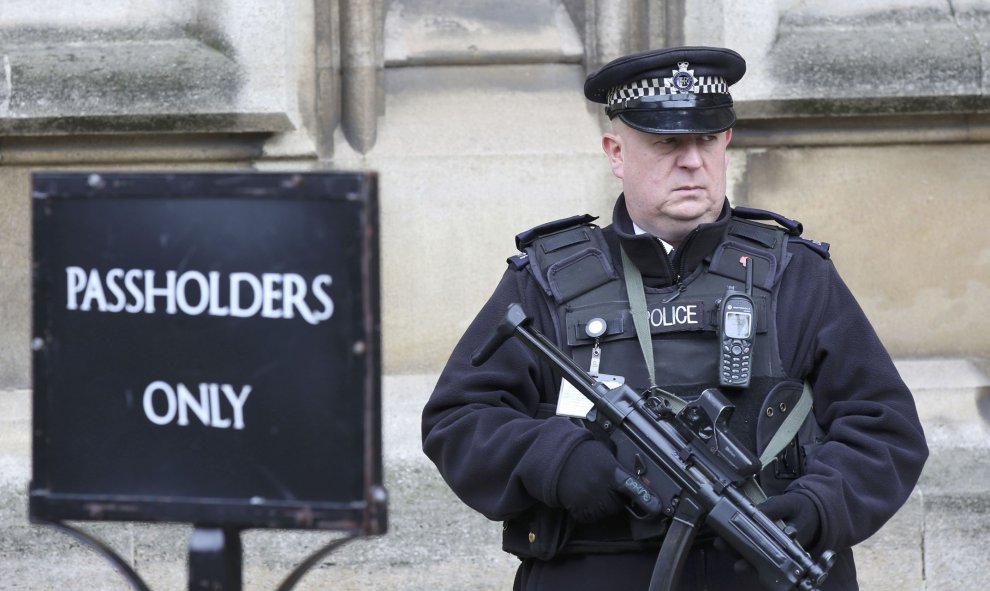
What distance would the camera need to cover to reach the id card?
2971 mm

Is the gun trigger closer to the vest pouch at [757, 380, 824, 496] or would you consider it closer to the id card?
the id card

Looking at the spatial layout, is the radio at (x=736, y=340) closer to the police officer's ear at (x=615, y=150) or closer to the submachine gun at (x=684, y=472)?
the submachine gun at (x=684, y=472)

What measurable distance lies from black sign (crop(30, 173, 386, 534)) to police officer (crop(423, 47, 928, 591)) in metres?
0.82

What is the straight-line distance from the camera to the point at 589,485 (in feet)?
9.23

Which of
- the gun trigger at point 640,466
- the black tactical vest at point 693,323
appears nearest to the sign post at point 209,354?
the gun trigger at point 640,466

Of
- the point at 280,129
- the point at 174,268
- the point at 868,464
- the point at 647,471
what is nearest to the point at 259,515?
the point at 174,268

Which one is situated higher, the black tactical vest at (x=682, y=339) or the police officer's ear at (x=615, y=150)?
the police officer's ear at (x=615, y=150)

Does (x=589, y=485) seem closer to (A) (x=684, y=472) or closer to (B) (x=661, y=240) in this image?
(A) (x=684, y=472)

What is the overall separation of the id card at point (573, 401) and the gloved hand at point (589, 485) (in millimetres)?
139

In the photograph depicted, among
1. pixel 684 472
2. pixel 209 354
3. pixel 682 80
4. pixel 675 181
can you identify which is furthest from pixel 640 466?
pixel 209 354

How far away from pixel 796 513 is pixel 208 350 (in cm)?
122

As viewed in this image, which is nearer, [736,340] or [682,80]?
[736,340]

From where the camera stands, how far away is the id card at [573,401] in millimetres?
2971

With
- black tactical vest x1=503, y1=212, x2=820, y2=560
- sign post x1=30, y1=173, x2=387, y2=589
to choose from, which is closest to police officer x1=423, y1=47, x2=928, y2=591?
black tactical vest x1=503, y1=212, x2=820, y2=560
